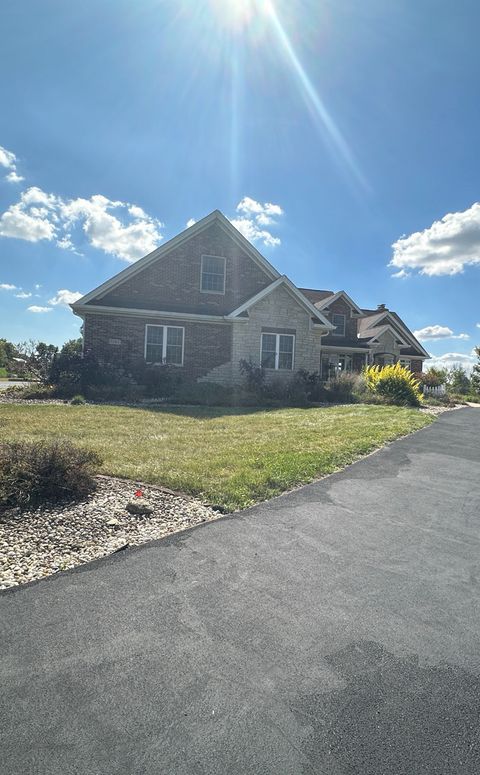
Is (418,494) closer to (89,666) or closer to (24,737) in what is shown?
(89,666)

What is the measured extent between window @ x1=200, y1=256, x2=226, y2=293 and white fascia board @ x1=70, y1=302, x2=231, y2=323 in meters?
2.22

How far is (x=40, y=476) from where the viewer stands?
4492mm

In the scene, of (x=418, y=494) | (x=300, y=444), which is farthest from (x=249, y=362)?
(x=418, y=494)

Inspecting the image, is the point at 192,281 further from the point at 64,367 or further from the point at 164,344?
the point at 64,367

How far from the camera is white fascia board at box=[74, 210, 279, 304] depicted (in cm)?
1828

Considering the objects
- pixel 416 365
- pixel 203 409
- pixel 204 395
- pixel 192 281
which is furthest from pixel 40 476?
pixel 416 365

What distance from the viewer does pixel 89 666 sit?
223 cm

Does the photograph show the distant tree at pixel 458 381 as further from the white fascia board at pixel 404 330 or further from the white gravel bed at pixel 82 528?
the white gravel bed at pixel 82 528

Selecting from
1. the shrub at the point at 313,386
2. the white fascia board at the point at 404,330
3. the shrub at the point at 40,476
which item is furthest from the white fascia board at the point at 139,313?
the white fascia board at the point at 404,330

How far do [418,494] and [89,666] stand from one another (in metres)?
4.54

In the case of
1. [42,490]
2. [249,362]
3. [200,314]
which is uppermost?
[200,314]

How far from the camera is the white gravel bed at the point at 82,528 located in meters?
3.30

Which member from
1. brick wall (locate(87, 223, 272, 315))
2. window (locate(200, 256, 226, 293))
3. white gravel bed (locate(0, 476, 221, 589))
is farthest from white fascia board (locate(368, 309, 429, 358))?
white gravel bed (locate(0, 476, 221, 589))

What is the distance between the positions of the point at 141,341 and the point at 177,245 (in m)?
5.28
